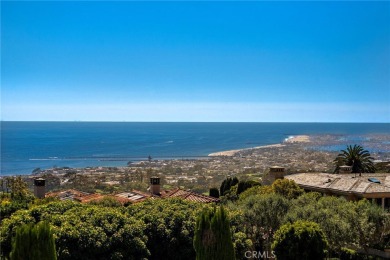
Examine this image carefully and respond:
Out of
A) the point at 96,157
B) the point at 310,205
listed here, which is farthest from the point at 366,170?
the point at 96,157

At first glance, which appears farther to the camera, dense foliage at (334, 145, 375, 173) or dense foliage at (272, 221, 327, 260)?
dense foliage at (334, 145, 375, 173)

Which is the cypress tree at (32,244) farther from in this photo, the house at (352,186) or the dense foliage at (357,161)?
the dense foliage at (357,161)

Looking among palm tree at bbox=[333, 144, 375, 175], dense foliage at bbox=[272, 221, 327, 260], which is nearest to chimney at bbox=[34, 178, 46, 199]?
dense foliage at bbox=[272, 221, 327, 260]

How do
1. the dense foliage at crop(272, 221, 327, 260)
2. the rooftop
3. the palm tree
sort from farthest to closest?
the palm tree
the rooftop
the dense foliage at crop(272, 221, 327, 260)

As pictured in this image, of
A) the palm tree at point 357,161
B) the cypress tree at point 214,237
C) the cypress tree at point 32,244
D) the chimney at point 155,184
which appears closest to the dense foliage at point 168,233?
the cypress tree at point 214,237

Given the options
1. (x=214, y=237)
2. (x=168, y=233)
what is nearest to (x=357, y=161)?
(x=168, y=233)

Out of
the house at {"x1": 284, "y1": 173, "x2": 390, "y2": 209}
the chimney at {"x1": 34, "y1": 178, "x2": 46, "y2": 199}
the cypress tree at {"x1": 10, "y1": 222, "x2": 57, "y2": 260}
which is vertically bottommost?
the chimney at {"x1": 34, "y1": 178, "x2": 46, "y2": 199}

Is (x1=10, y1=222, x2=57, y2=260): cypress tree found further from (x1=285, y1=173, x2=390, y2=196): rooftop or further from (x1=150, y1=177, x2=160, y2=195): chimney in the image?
(x1=285, y1=173, x2=390, y2=196): rooftop
